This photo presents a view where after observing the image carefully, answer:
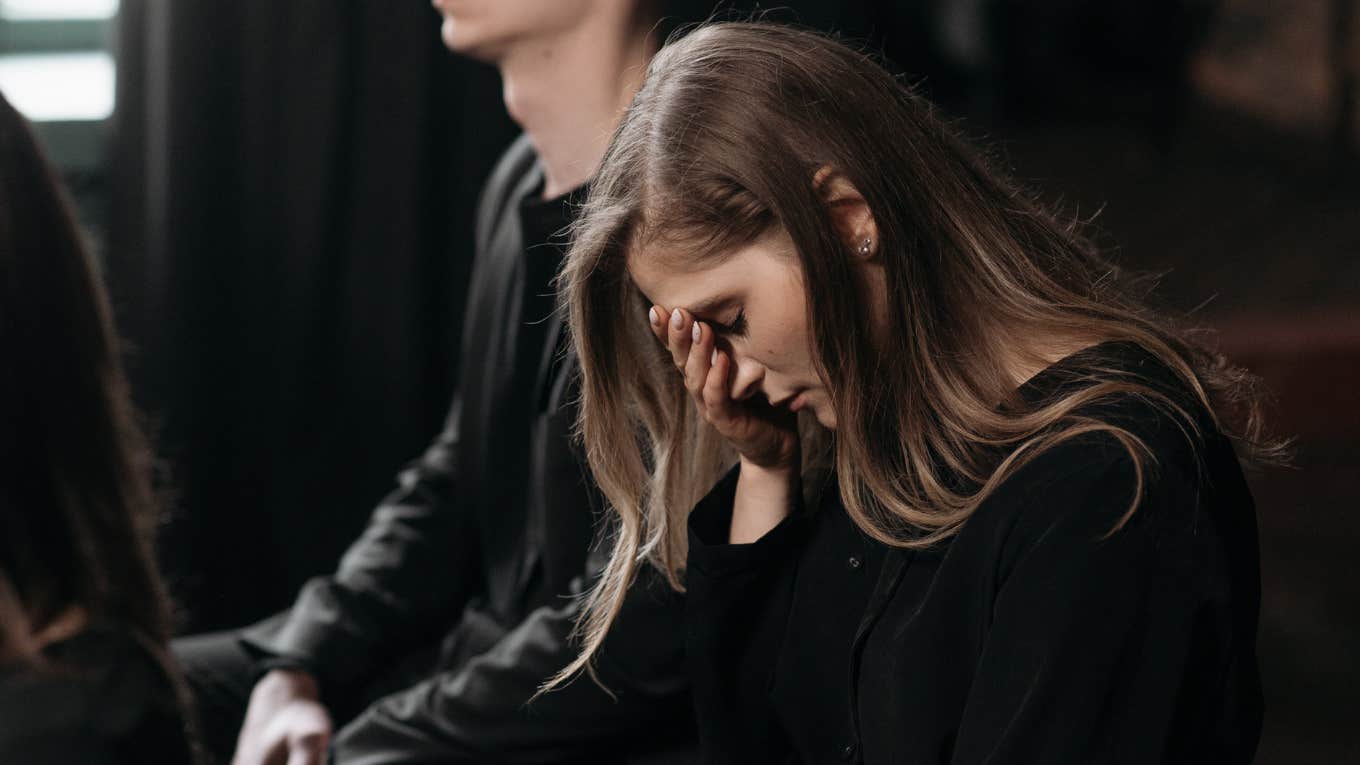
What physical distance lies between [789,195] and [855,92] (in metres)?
0.10

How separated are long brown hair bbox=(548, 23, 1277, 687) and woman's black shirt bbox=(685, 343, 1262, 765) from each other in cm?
2

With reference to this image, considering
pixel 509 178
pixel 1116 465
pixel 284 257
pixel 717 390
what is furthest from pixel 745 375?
pixel 284 257

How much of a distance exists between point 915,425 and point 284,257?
1.59 m

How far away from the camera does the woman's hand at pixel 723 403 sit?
111cm

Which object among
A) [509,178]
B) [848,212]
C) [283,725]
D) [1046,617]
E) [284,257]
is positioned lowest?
[283,725]

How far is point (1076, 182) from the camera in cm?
475

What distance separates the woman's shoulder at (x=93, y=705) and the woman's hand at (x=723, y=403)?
0.43 metres

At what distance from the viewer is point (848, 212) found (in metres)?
1.08

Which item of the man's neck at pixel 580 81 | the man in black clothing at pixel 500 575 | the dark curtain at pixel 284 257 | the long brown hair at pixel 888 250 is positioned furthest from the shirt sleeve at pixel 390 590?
the dark curtain at pixel 284 257

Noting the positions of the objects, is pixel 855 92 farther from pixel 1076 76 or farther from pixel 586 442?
pixel 1076 76

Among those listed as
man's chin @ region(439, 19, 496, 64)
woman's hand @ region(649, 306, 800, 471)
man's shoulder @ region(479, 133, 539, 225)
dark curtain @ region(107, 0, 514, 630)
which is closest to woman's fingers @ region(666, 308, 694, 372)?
woman's hand @ region(649, 306, 800, 471)

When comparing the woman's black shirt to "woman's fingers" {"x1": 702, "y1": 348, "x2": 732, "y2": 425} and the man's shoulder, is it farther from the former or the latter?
the man's shoulder

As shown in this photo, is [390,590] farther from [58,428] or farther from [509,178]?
[58,428]

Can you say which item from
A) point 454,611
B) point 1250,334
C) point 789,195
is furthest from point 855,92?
point 1250,334
